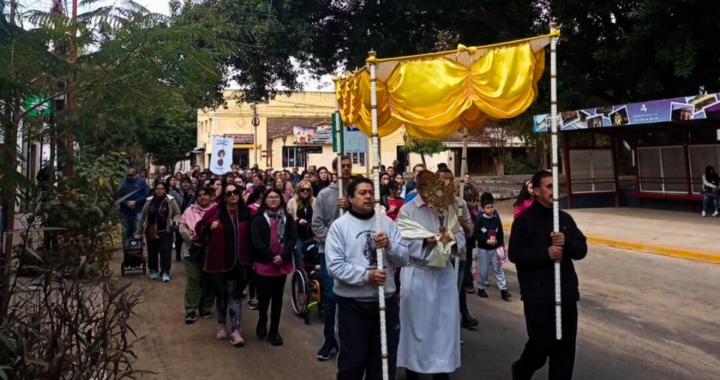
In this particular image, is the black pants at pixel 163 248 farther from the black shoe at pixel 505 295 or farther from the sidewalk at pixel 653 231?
the sidewalk at pixel 653 231

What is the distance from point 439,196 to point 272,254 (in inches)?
82.5

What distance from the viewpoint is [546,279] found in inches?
178

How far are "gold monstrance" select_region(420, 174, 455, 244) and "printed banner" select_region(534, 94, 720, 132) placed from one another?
11812 mm

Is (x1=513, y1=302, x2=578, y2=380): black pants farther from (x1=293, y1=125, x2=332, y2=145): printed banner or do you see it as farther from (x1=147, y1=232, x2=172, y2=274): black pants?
(x1=293, y1=125, x2=332, y2=145): printed banner

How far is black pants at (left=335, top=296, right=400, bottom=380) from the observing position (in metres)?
4.18

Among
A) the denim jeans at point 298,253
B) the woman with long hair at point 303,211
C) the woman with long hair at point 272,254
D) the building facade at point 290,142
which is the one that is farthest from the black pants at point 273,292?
the building facade at point 290,142

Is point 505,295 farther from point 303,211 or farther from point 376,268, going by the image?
point 376,268

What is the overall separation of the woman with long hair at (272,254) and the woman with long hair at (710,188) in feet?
48.0

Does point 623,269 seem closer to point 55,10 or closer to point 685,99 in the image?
point 685,99

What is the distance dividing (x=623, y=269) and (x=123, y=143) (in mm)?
9465

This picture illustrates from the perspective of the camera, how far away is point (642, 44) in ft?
52.0

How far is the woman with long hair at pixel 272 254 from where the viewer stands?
647 cm

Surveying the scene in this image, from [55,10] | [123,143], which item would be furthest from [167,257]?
[55,10]

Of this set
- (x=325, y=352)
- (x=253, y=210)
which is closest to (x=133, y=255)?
(x=253, y=210)
